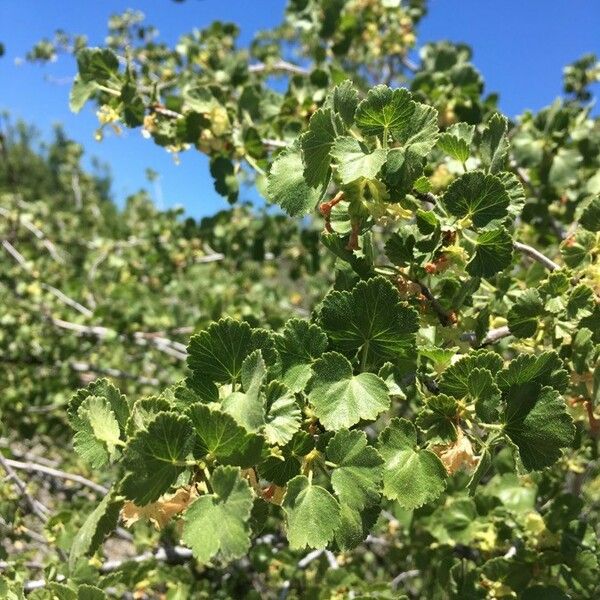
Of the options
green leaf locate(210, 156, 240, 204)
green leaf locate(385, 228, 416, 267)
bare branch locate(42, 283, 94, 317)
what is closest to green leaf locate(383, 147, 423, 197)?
green leaf locate(385, 228, 416, 267)

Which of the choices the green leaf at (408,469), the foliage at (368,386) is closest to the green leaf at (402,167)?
the foliage at (368,386)

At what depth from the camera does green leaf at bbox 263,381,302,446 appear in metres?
0.81

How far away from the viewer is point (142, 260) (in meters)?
4.44

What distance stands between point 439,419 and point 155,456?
1.39 feet

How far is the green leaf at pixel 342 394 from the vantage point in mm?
858

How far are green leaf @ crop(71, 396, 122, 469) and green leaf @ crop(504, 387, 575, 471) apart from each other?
1.86 ft

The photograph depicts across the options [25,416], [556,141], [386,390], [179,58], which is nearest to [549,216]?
[556,141]

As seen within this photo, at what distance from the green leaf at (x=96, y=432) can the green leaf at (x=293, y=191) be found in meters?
0.41

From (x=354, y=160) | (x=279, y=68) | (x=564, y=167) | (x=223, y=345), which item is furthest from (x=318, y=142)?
(x=279, y=68)

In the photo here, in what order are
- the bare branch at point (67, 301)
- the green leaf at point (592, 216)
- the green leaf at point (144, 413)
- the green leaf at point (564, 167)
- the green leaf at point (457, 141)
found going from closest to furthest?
the green leaf at point (144, 413) → the green leaf at point (457, 141) → the green leaf at point (592, 216) → the green leaf at point (564, 167) → the bare branch at point (67, 301)

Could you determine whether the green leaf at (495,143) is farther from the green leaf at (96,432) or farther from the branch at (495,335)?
the green leaf at (96,432)

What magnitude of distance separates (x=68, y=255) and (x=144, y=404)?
15.7 ft

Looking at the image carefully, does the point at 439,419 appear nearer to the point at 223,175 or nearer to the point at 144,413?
the point at 144,413

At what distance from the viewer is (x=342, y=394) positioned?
88 centimetres
